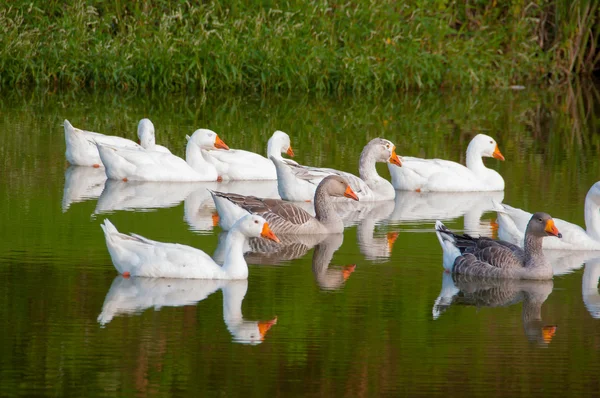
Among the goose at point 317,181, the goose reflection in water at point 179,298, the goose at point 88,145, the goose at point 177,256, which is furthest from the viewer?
the goose at point 88,145

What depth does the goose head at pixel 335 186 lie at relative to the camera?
508 inches

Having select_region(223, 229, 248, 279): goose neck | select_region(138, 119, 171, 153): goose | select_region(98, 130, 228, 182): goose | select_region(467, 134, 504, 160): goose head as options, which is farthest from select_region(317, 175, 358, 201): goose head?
select_region(138, 119, 171, 153): goose

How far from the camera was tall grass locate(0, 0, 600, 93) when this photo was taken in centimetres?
2650

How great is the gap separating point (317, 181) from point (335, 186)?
195cm

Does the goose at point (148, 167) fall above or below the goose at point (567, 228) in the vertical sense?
above

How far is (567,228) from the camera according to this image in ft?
39.1

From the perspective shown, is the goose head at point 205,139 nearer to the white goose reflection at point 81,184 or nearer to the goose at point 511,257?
the white goose reflection at point 81,184

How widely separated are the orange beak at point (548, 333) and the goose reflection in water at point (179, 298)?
1.93 meters

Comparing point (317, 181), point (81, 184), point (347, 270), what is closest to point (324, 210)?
point (347, 270)


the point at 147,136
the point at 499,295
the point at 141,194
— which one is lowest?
the point at 499,295

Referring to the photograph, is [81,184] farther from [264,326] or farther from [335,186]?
[264,326]

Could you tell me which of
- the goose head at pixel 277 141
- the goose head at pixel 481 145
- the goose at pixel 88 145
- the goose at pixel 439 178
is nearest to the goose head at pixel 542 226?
the goose at pixel 439 178

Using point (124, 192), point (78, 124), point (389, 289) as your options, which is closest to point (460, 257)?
point (389, 289)

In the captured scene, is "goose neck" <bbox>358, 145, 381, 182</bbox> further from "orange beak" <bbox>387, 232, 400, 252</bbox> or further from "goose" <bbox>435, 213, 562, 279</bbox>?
"goose" <bbox>435, 213, 562, 279</bbox>
